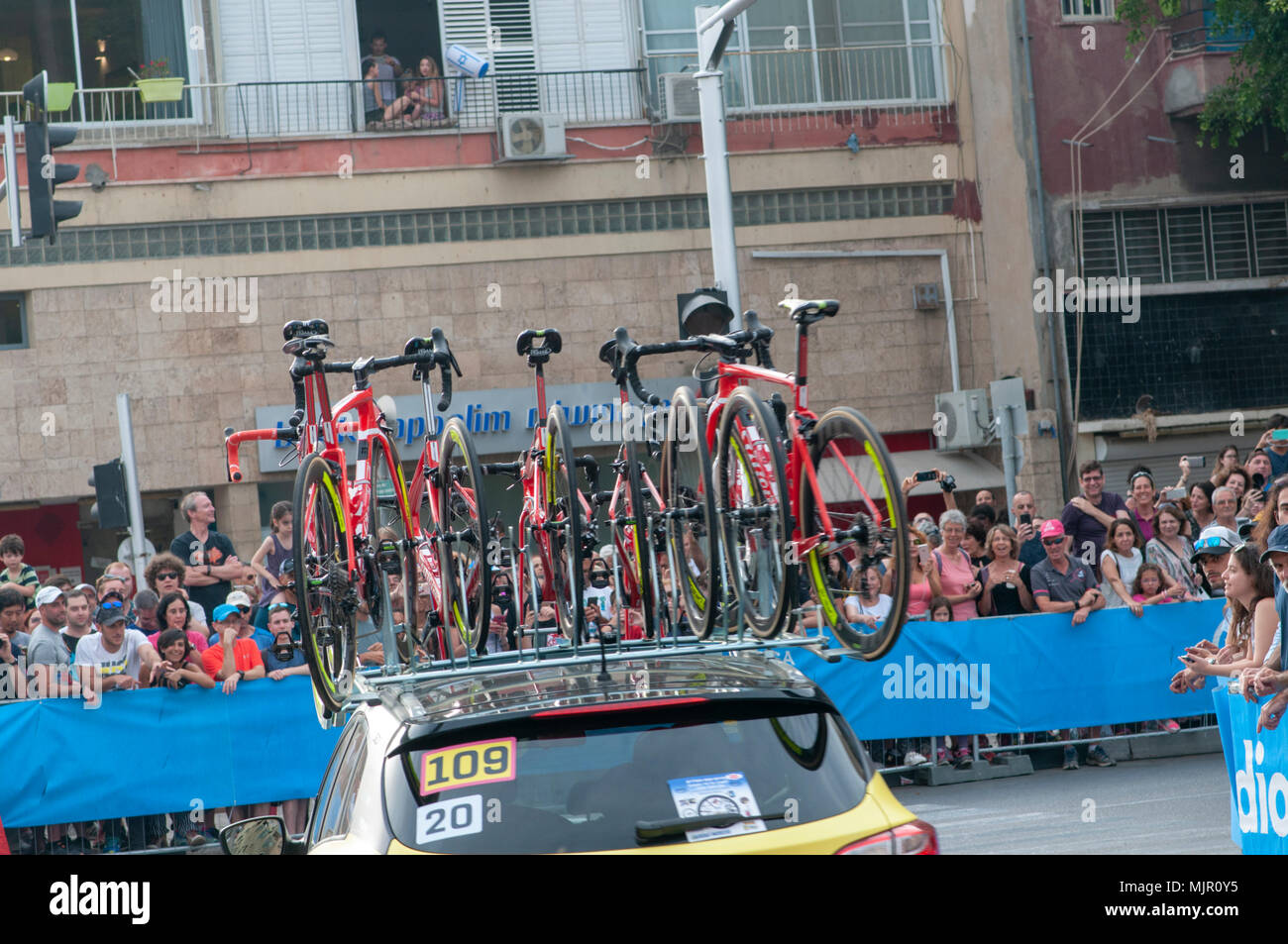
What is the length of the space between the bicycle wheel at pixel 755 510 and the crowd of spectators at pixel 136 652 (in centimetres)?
548

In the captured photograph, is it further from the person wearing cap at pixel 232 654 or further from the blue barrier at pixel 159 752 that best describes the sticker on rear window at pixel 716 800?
the person wearing cap at pixel 232 654

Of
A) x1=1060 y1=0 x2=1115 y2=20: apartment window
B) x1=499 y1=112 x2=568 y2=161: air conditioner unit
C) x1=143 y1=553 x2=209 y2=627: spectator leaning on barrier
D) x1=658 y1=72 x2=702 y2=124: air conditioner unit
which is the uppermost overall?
x1=1060 y1=0 x2=1115 y2=20: apartment window

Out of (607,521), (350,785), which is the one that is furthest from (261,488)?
(350,785)

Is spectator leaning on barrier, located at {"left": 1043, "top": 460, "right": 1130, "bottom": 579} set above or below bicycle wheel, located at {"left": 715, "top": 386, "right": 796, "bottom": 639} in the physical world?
below

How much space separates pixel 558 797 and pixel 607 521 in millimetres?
3689

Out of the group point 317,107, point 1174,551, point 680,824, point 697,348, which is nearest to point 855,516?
point 697,348

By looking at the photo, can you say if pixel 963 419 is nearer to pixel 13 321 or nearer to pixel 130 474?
pixel 13 321

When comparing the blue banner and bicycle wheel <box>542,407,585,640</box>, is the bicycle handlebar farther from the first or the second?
the blue banner

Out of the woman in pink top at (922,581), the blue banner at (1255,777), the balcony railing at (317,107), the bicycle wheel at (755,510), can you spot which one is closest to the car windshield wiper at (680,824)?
the bicycle wheel at (755,510)

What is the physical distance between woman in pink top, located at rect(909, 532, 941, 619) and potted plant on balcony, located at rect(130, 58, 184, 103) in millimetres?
12884

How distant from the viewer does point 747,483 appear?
7078 mm

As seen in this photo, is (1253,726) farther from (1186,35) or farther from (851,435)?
(1186,35)

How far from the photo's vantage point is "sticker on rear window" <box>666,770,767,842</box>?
4.47 m

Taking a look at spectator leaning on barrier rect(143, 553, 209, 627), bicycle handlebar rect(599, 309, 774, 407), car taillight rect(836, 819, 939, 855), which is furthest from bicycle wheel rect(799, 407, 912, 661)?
spectator leaning on barrier rect(143, 553, 209, 627)
